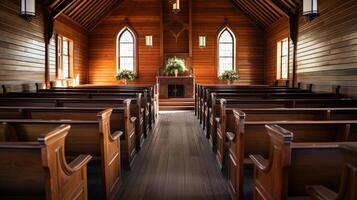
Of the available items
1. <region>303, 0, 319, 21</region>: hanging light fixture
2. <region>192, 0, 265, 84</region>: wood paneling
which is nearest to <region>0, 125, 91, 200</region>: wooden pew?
<region>303, 0, 319, 21</region>: hanging light fixture

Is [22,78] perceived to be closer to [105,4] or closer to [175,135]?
[175,135]

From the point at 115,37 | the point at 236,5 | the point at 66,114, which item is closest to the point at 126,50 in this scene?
the point at 115,37

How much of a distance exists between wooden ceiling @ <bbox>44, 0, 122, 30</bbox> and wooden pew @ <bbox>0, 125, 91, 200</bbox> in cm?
786

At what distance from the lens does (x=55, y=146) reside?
164 centimetres

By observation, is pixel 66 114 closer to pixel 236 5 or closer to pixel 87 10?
pixel 87 10

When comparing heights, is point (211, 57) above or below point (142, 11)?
below

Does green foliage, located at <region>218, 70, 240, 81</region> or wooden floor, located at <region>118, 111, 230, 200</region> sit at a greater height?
green foliage, located at <region>218, 70, 240, 81</region>

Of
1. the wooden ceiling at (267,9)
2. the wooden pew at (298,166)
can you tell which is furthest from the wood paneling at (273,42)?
the wooden pew at (298,166)

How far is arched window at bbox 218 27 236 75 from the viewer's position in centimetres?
1304

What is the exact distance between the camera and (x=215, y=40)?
1295cm

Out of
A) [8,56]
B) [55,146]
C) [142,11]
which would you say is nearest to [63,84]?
[8,56]

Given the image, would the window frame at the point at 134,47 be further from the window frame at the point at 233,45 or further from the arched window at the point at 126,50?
the window frame at the point at 233,45

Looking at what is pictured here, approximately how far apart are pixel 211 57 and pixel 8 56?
7.99 metres

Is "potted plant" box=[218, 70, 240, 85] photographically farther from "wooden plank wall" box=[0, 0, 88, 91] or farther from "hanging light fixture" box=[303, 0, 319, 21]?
"hanging light fixture" box=[303, 0, 319, 21]
